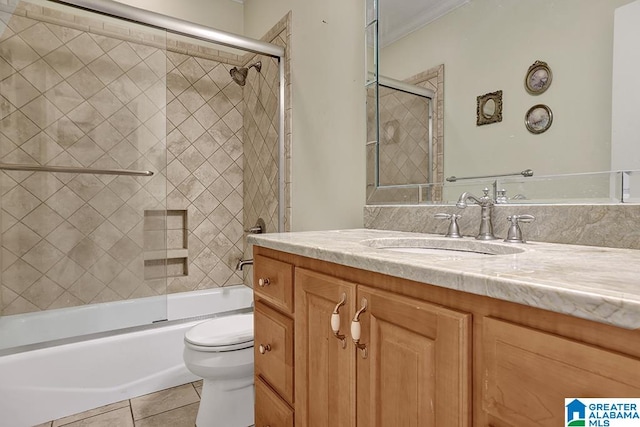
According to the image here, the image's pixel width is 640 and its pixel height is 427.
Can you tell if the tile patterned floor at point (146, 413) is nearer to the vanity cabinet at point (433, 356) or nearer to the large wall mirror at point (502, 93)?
the vanity cabinet at point (433, 356)

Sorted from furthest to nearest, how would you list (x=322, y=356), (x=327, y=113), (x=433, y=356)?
(x=327, y=113), (x=322, y=356), (x=433, y=356)

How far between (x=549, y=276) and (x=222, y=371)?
1321 millimetres

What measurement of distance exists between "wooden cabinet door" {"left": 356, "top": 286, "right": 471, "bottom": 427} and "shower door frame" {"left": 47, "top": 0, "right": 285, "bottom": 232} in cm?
158

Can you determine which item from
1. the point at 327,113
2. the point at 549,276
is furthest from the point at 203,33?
the point at 549,276

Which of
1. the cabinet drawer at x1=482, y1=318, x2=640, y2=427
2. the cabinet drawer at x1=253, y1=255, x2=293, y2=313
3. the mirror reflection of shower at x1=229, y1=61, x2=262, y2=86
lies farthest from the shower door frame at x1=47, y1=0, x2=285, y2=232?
the cabinet drawer at x1=482, y1=318, x2=640, y2=427

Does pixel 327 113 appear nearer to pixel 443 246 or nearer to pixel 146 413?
pixel 443 246

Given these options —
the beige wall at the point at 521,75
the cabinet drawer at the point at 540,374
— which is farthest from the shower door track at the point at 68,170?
the cabinet drawer at the point at 540,374

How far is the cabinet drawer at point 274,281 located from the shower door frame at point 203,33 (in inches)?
41.5

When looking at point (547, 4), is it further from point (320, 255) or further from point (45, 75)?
point (45, 75)

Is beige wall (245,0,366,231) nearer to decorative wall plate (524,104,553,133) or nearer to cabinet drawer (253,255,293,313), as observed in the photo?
cabinet drawer (253,255,293,313)

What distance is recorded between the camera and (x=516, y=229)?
0.99m

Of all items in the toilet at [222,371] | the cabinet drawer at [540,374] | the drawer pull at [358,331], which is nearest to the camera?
the cabinet drawer at [540,374]

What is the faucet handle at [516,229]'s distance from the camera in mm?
978

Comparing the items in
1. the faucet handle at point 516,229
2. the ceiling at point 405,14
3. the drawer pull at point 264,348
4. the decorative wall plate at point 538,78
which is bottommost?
the drawer pull at point 264,348
